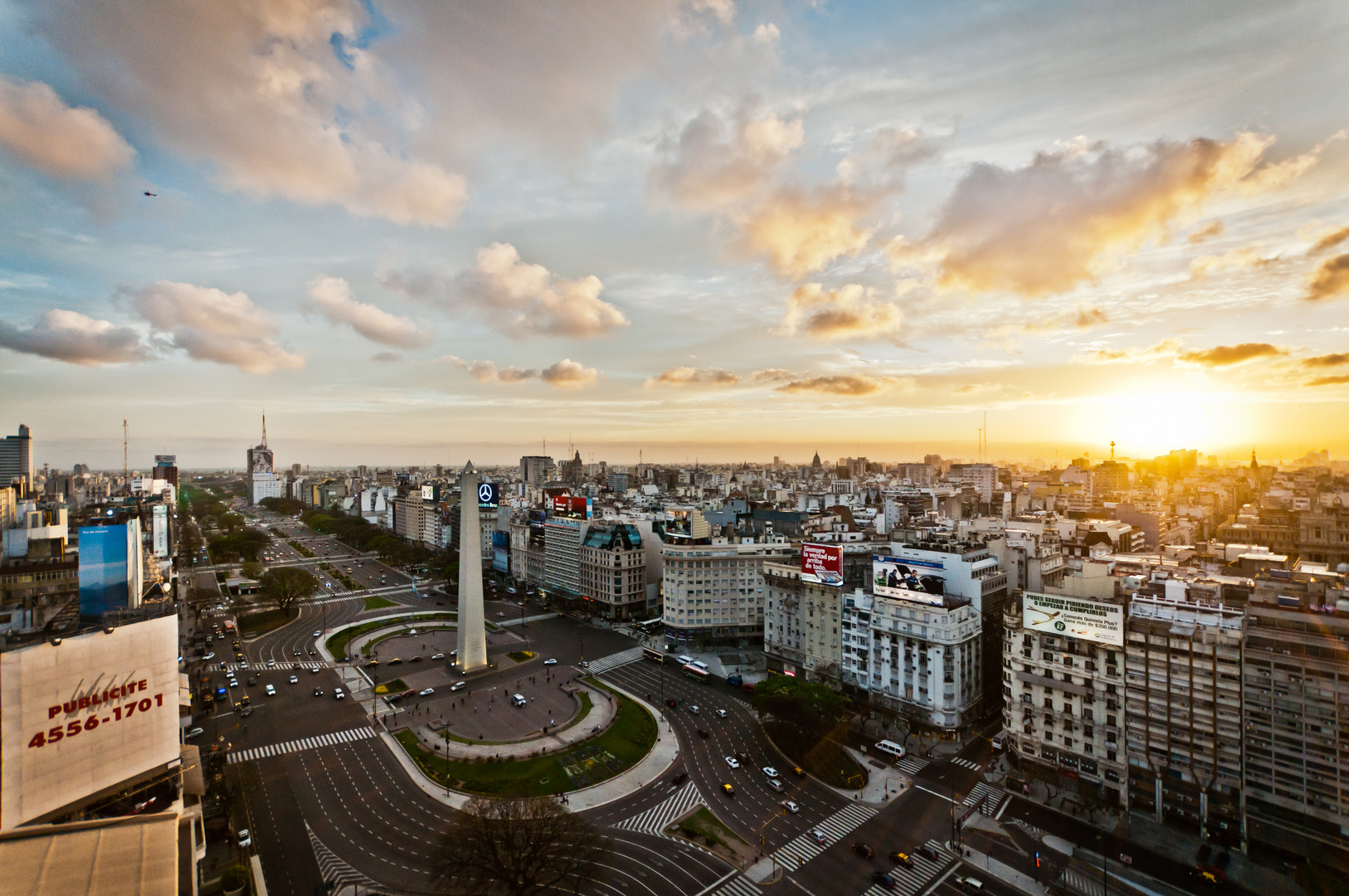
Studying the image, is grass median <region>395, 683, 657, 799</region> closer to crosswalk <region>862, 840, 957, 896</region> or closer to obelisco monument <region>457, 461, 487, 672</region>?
obelisco monument <region>457, 461, 487, 672</region>

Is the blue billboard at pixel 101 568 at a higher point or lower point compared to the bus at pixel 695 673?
higher

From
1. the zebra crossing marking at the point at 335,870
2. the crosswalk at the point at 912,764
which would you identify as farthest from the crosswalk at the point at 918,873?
the zebra crossing marking at the point at 335,870

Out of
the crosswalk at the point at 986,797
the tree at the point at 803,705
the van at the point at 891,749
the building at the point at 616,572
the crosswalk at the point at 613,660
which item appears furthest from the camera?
the building at the point at 616,572

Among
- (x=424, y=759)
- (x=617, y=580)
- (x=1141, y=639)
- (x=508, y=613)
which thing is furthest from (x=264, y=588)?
(x=1141, y=639)

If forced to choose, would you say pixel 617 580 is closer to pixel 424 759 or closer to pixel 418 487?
pixel 424 759

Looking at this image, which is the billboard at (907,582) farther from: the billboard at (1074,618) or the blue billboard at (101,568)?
the blue billboard at (101,568)
